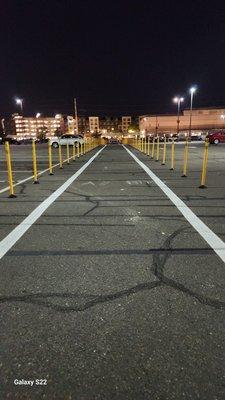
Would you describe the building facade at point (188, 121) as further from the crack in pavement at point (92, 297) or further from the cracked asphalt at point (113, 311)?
the crack in pavement at point (92, 297)

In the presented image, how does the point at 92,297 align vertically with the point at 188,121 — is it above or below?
below

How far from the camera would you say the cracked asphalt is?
2316mm

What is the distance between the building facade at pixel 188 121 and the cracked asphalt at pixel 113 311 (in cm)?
11769

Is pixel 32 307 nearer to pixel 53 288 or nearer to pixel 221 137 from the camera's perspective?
pixel 53 288

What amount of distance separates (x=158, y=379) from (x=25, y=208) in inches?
220

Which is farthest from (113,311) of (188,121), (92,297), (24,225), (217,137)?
(188,121)

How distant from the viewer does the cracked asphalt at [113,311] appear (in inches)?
91.2

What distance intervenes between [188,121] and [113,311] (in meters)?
123

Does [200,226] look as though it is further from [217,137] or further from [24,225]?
[217,137]

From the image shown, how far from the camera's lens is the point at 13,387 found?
7.45ft

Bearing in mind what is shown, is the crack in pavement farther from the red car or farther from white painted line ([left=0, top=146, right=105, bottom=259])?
the red car

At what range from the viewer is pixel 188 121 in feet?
396

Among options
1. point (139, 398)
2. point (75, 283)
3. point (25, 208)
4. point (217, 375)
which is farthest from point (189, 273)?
point (25, 208)

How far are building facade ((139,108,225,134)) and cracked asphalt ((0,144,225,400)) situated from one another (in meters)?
118
